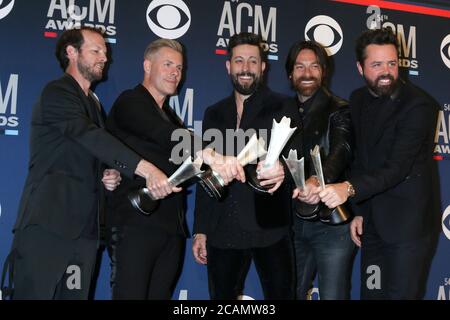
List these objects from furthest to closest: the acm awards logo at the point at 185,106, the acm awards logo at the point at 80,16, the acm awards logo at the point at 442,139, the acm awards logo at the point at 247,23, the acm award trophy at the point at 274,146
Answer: the acm awards logo at the point at 442,139
the acm awards logo at the point at 247,23
the acm awards logo at the point at 185,106
the acm awards logo at the point at 80,16
the acm award trophy at the point at 274,146

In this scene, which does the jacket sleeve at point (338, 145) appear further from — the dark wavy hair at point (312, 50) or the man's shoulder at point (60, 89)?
the man's shoulder at point (60, 89)

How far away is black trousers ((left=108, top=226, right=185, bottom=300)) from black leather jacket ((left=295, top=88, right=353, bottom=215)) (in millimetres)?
908

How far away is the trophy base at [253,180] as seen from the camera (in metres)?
2.58

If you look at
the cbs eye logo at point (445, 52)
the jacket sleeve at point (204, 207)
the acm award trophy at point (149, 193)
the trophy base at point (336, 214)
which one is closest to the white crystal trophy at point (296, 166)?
the trophy base at point (336, 214)

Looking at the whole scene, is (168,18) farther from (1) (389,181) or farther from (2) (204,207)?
(1) (389,181)

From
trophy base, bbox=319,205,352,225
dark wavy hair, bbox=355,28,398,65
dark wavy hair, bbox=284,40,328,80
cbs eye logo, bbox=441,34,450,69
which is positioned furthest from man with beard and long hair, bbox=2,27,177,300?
cbs eye logo, bbox=441,34,450,69

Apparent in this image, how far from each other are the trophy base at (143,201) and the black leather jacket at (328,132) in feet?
3.01

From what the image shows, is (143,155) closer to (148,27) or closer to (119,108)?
(119,108)

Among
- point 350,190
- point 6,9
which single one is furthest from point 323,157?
point 6,9

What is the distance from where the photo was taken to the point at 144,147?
2709 millimetres

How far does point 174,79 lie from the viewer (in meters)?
2.87

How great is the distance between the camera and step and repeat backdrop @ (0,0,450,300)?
3.42 meters
